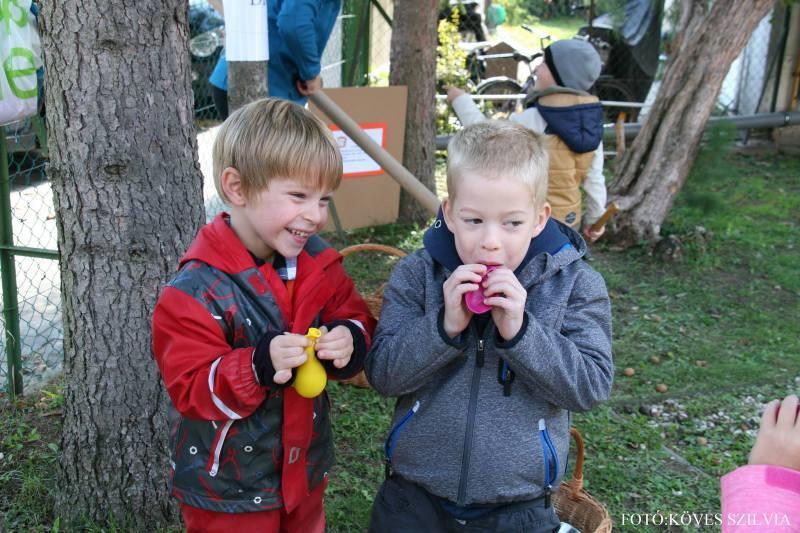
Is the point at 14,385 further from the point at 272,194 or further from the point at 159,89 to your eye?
the point at 272,194

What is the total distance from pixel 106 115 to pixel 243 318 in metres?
0.95

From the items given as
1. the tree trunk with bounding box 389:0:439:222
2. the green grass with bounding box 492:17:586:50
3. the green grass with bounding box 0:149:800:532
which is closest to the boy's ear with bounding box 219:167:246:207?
the green grass with bounding box 0:149:800:532

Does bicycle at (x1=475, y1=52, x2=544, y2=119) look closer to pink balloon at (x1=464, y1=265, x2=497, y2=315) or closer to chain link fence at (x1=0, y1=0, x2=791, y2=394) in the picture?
chain link fence at (x1=0, y1=0, x2=791, y2=394)

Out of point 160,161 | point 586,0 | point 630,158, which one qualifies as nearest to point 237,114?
point 160,161

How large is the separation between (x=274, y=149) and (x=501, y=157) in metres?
0.53

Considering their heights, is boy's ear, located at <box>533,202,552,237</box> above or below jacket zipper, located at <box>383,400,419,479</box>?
above

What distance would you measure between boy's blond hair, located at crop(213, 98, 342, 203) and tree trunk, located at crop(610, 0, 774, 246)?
4.70 meters

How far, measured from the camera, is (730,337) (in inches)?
195

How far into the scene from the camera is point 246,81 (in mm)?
3814

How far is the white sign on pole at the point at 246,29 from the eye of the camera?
120 inches

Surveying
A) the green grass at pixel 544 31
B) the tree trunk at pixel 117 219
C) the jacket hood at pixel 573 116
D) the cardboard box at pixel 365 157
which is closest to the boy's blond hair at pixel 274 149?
the tree trunk at pixel 117 219

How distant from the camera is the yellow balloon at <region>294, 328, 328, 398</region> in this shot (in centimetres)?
171

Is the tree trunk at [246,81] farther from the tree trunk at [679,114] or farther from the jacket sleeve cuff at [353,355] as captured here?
the tree trunk at [679,114]

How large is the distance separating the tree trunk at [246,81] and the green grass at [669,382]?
1495 mm
